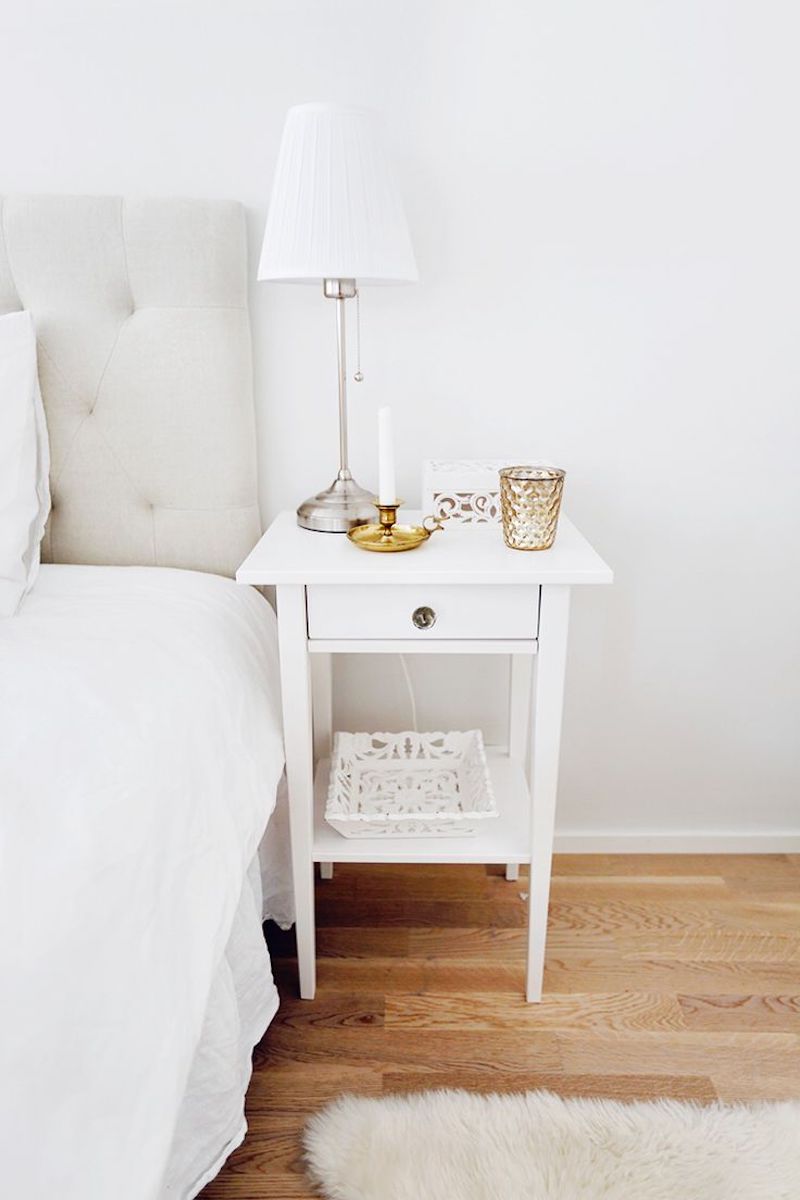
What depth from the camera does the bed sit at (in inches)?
26.8

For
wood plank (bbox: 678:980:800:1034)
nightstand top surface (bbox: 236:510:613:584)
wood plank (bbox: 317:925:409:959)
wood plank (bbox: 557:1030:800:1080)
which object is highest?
nightstand top surface (bbox: 236:510:613:584)

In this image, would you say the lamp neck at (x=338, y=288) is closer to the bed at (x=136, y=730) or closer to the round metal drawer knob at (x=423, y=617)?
the bed at (x=136, y=730)

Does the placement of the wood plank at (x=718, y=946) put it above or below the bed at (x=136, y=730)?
below

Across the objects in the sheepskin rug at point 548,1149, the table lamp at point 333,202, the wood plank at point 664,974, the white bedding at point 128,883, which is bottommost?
the wood plank at point 664,974

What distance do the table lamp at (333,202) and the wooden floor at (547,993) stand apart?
1.13 metres

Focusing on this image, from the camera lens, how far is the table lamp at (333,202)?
3.82 feet

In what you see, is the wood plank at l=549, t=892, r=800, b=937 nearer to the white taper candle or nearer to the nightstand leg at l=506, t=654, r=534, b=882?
the nightstand leg at l=506, t=654, r=534, b=882

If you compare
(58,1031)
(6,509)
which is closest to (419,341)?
(6,509)

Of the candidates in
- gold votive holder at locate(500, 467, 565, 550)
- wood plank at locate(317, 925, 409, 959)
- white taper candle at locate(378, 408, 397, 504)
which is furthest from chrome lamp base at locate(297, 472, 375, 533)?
wood plank at locate(317, 925, 409, 959)

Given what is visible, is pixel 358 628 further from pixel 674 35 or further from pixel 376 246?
pixel 674 35

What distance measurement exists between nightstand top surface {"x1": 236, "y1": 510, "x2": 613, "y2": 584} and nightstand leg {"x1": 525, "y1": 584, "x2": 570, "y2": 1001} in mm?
47

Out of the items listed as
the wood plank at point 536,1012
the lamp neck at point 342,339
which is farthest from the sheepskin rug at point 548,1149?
the lamp neck at point 342,339

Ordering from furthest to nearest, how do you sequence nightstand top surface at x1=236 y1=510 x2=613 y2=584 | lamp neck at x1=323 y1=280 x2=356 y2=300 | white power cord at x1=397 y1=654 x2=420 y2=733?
white power cord at x1=397 y1=654 x2=420 y2=733
lamp neck at x1=323 y1=280 x2=356 y2=300
nightstand top surface at x1=236 y1=510 x2=613 y2=584

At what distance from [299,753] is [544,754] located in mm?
371
